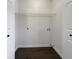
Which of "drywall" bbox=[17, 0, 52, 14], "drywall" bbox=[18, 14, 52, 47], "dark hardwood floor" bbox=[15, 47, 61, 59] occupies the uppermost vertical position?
"drywall" bbox=[17, 0, 52, 14]

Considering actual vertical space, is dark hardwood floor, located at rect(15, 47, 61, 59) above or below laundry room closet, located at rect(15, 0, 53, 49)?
below

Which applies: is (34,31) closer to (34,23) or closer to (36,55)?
(34,23)

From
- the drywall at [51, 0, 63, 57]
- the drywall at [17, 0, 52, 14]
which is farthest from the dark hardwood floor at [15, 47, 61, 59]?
the drywall at [17, 0, 52, 14]

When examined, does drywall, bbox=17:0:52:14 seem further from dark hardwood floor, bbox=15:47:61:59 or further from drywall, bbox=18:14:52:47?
dark hardwood floor, bbox=15:47:61:59

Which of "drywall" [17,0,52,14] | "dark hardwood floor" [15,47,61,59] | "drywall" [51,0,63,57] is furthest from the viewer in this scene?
"drywall" [17,0,52,14]

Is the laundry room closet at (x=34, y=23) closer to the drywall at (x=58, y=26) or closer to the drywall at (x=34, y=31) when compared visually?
the drywall at (x=34, y=31)

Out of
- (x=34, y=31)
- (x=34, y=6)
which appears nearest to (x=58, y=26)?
(x=34, y=31)

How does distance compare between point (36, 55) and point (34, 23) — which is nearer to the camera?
point (36, 55)

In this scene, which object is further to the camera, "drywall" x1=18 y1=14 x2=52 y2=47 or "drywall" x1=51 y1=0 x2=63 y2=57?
"drywall" x1=18 y1=14 x2=52 y2=47

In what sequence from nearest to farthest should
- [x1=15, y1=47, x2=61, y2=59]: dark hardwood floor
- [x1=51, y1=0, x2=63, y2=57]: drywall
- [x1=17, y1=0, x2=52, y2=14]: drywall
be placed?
1. [x1=15, y1=47, x2=61, y2=59]: dark hardwood floor
2. [x1=51, y1=0, x2=63, y2=57]: drywall
3. [x1=17, y1=0, x2=52, y2=14]: drywall

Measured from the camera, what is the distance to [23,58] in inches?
141

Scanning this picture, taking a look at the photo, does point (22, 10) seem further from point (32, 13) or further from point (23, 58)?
point (23, 58)

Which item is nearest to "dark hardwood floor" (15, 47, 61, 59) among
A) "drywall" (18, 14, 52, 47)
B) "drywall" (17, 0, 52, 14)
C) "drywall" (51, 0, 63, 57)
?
"drywall" (51, 0, 63, 57)
